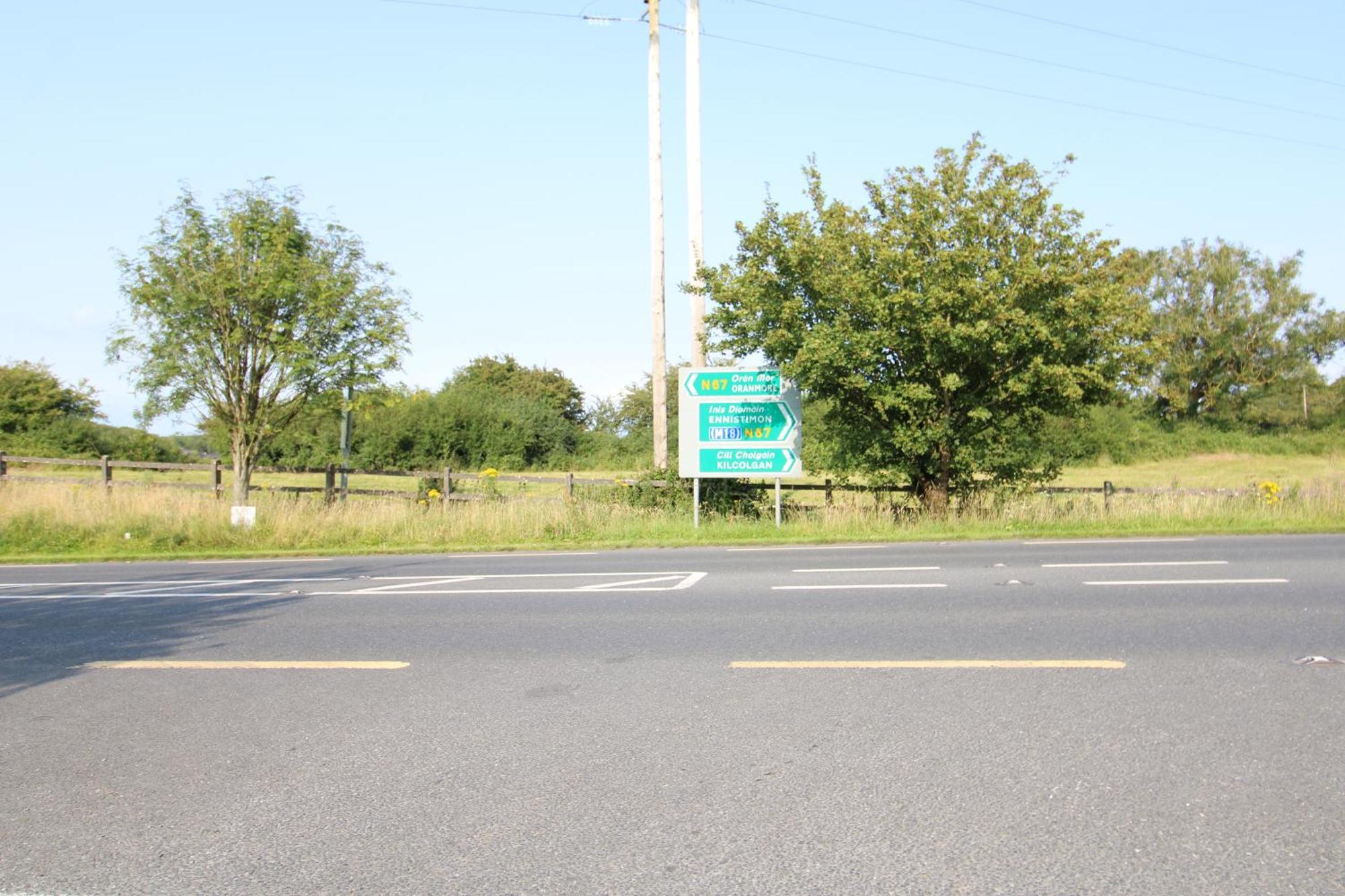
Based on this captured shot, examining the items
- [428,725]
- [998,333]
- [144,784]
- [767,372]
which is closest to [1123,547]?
[998,333]

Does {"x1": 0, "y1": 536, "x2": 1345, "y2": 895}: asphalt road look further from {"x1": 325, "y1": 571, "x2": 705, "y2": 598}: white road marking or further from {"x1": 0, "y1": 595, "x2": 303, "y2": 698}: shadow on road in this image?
{"x1": 325, "y1": 571, "x2": 705, "y2": 598}: white road marking

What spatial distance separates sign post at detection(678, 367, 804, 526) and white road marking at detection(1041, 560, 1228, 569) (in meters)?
8.08

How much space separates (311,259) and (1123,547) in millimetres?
16990

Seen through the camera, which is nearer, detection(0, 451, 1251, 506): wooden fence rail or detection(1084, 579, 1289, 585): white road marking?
detection(1084, 579, 1289, 585): white road marking

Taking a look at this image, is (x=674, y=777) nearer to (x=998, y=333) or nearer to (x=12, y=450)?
(x=998, y=333)

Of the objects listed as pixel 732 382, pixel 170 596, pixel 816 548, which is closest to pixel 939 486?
pixel 732 382

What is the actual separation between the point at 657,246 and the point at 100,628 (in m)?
15.0

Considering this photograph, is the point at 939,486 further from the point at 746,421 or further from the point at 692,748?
the point at 692,748

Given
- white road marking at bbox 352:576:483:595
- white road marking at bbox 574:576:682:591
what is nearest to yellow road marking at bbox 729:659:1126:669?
white road marking at bbox 574:576:682:591

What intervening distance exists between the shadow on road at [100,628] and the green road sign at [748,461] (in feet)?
34.1

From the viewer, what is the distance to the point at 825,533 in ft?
60.6

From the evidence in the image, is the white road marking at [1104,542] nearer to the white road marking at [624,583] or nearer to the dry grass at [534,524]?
the dry grass at [534,524]

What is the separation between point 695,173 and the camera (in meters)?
22.2

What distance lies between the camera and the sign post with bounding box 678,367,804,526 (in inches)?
795
